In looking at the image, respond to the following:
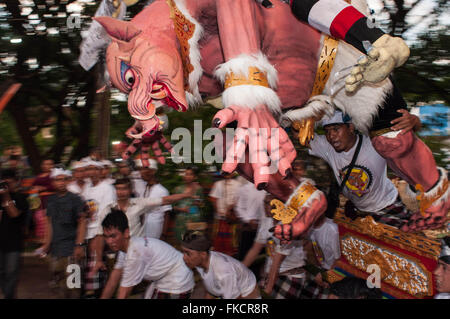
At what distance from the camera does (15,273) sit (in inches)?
105

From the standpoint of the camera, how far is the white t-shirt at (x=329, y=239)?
2475 mm

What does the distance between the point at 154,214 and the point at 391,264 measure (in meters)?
1.66

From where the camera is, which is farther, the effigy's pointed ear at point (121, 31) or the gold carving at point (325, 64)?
the gold carving at point (325, 64)

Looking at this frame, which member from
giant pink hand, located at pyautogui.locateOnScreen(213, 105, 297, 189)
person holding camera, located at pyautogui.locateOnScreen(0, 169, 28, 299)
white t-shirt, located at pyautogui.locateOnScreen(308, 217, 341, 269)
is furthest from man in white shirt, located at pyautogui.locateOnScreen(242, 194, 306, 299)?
person holding camera, located at pyautogui.locateOnScreen(0, 169, 28, 299)

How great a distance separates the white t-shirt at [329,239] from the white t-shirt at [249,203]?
492mm

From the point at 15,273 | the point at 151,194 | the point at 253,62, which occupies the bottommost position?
the point at 15,273

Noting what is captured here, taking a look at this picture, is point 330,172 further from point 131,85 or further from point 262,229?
point 131,85

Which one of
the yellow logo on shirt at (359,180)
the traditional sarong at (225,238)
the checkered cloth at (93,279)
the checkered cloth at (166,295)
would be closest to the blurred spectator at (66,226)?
the checkered cloth at (93,279)

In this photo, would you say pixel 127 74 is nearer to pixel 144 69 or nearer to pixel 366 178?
pixel 144 69

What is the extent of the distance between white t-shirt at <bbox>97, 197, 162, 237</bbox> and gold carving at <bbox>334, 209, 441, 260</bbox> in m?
1.30

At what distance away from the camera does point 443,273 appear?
187 centimetres

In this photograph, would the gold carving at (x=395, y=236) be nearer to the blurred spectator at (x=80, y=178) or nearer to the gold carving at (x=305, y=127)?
the gold carving at (x=305, y=127)
